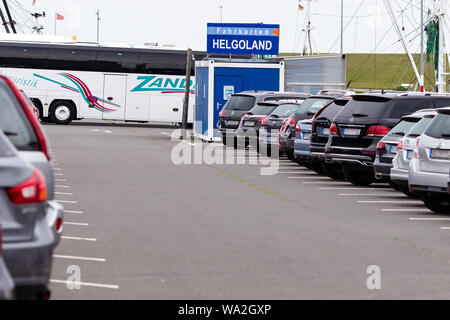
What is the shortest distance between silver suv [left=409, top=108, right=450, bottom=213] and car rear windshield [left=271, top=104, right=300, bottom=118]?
12.7 m

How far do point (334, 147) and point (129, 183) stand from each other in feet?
12.4

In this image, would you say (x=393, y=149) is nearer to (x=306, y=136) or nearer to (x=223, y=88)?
(x=306, y=136)

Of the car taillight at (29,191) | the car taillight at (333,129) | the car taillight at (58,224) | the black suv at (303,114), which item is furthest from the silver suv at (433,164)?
the car taillight at (29,191)

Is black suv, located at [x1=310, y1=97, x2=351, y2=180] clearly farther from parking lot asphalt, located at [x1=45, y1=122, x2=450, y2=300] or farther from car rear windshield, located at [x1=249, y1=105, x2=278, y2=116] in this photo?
car rear windshield, located at [x1=249, y1=105, x2=278, y2=116]

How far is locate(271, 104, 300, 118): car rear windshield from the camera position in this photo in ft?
91.6

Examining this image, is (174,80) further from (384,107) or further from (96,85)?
(384,107)

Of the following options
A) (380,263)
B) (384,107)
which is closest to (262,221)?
(380,263)

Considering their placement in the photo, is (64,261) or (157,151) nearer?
(64,261)

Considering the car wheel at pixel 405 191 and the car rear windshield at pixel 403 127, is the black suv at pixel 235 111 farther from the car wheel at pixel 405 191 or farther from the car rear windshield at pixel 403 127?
the car wheel at pixel 405 191

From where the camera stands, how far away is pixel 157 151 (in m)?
30.9

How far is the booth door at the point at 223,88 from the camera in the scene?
1590 inches

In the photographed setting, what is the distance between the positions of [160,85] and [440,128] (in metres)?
39.1

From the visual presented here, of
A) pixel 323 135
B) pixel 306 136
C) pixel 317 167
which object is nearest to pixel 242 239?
pixel 323 135

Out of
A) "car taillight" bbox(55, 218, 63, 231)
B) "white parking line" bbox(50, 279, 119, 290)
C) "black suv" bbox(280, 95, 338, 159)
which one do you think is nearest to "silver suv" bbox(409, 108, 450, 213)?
"white parking line" bbox(50, 279, 119, 290)
